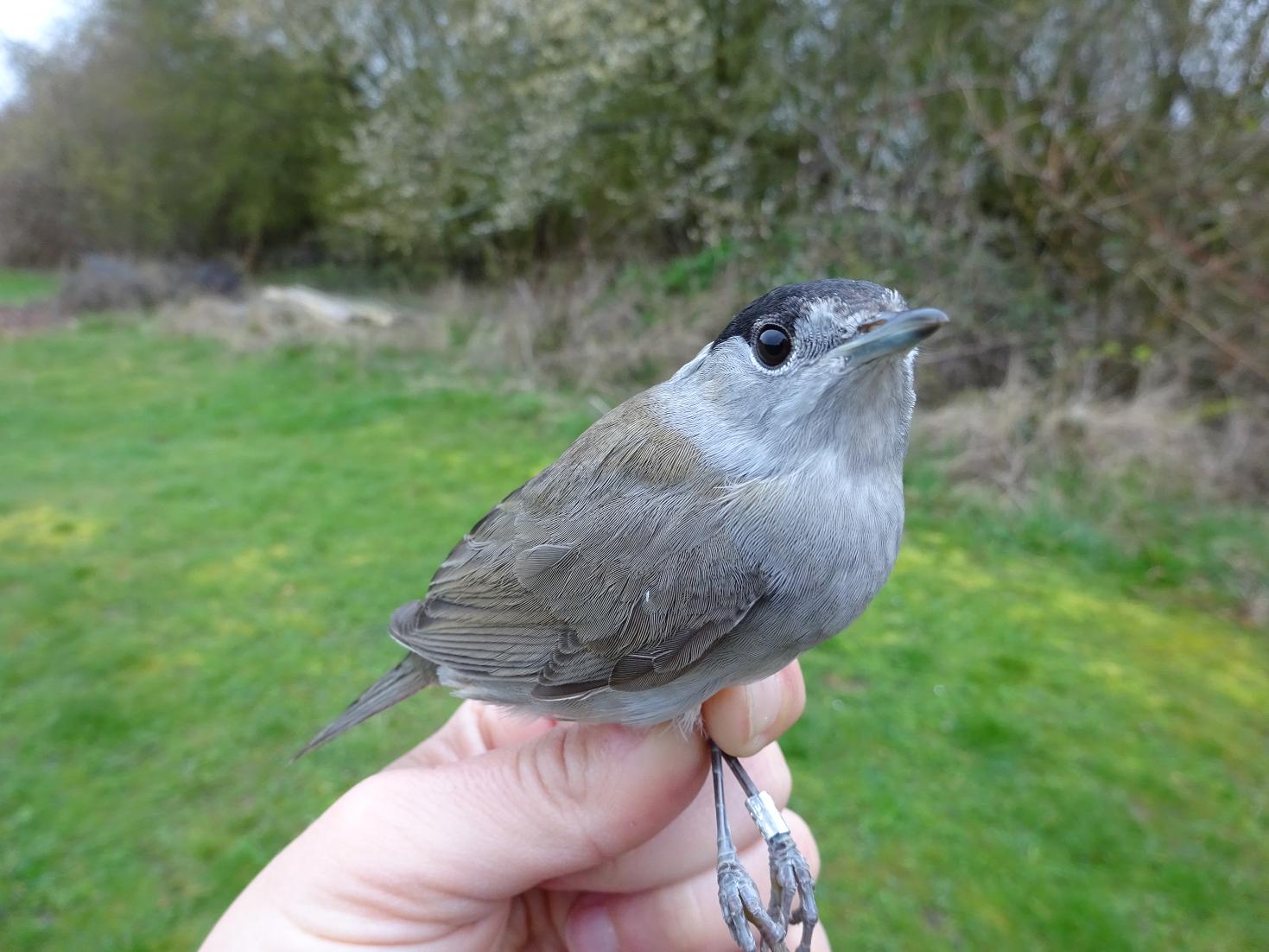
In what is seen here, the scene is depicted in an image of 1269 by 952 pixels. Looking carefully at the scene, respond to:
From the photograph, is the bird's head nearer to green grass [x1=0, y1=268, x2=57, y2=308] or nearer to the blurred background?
the blurred background

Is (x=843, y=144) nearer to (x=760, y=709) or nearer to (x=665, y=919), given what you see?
(x=760, y=709)

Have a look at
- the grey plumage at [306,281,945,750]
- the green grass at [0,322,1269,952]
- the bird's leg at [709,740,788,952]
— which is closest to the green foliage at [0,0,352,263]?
the green grass at [0,322,1269,952]

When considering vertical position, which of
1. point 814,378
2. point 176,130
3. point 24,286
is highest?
point 176,130

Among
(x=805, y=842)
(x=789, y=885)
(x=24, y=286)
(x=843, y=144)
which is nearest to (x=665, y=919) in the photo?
(x=805, y=842)

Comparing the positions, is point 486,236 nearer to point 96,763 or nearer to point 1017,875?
point 96,763

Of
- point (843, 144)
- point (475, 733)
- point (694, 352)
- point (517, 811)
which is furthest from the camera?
point (843, 144)

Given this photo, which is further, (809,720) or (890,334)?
(809,720)

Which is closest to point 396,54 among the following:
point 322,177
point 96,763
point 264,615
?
point 322,177
